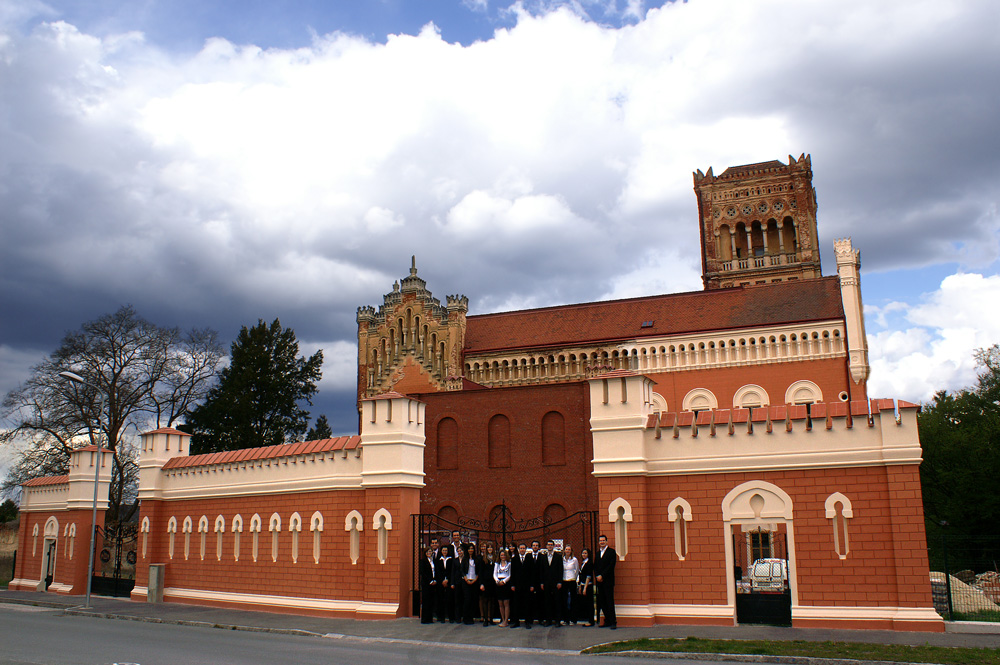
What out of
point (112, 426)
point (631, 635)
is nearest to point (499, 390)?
point (631, 635)

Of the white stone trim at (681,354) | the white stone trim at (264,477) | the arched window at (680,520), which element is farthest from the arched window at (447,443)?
the arched window at (680,520)

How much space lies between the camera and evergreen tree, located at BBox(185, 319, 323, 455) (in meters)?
47.4

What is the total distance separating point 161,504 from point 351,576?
23.0 ft

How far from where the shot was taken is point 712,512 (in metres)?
13.2

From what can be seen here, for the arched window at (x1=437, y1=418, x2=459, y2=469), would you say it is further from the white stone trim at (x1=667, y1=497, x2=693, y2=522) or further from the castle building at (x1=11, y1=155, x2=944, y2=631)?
the white stone trim at (x1=667, y1=497, x2=693, y2=522)

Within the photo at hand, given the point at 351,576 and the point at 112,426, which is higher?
the point at 112,426

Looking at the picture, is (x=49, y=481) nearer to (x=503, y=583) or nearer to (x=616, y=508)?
(x=503, y=583)

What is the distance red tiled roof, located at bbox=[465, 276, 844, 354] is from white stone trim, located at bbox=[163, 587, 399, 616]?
19.9m

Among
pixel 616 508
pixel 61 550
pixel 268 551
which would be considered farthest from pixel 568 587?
pixel 61 550

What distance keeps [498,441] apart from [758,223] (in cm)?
3535

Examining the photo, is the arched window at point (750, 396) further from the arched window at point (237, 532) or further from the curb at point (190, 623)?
the curb at point (190, 623)

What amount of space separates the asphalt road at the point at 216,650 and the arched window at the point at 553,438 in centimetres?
1203

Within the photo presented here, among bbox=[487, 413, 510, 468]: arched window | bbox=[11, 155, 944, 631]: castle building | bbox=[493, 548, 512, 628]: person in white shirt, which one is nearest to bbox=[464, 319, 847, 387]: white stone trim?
bbox=[11, 155, 944, 631]: castle building

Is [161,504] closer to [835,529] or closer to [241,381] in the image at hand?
[835,529]
